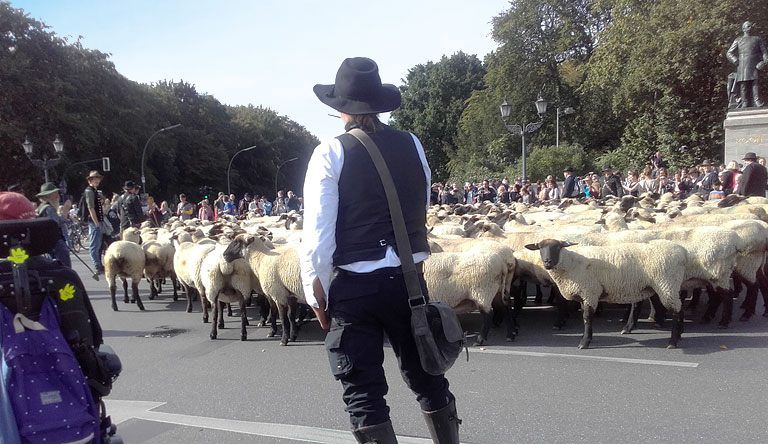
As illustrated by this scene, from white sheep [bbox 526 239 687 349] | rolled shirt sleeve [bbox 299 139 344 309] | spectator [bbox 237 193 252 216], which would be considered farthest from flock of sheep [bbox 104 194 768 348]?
spectator [bbox 237 193 252 216]

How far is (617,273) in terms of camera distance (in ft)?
21.5

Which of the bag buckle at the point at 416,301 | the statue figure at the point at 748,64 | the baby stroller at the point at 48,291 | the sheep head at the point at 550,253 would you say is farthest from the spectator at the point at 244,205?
the bag buckle at the point at 416,301

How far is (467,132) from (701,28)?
27.4 metres

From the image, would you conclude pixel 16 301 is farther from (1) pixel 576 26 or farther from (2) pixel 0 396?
(1) pixel 576 26

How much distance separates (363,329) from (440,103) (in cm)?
6036

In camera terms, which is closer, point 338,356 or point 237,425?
point 338,356

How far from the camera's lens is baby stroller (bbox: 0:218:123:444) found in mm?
2684

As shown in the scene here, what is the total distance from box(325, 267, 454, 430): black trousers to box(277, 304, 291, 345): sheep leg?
15.1ft

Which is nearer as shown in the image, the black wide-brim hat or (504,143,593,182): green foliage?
the black wide-brim hat

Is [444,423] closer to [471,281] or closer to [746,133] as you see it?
[471,281]

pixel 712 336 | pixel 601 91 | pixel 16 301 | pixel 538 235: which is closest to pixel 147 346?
pixel 16 301

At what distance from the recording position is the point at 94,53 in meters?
43.5

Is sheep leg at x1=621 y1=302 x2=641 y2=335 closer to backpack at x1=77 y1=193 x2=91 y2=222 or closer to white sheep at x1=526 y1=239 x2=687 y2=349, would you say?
white sheep at x1=526 y1=239 x2=687 y2=349

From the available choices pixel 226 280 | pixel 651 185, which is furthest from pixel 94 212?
pixel 651 185
